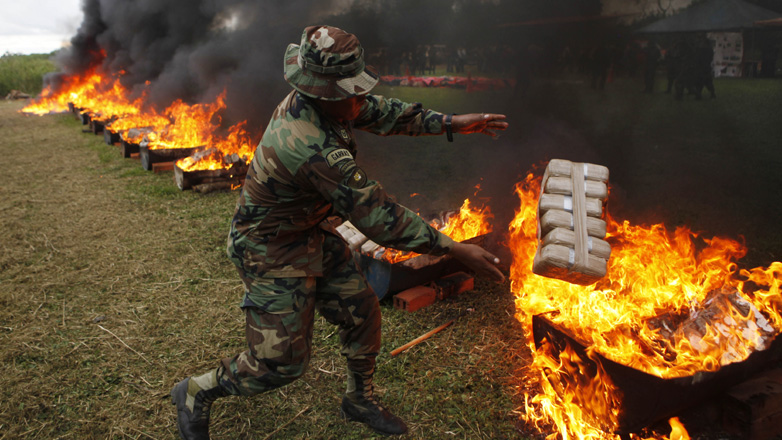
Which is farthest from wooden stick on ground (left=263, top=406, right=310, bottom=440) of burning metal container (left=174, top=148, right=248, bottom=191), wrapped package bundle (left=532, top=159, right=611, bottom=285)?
burning metal container (left=174, top=148, right=248, bottom=191)

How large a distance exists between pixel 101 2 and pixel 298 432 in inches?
879

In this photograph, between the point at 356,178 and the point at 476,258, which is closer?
the point at 356,178

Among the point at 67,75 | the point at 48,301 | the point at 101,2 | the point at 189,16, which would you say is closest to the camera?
the point at 48,301

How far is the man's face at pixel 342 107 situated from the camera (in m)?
2.45

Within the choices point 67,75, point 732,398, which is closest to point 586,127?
point 732,398

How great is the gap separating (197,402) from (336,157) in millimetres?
1685

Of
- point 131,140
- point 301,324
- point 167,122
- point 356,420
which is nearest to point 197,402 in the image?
point 301,324

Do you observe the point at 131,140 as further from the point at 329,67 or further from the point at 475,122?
the point at 329,67

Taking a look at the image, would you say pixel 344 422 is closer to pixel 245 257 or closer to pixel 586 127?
pixel 245 257

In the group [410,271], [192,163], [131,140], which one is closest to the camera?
[410,271]

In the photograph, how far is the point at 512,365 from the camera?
12.2ft

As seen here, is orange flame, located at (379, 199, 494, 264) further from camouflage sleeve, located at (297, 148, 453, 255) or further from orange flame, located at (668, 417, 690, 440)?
camouflage sleeve, located at (297, 148, 453, 255)

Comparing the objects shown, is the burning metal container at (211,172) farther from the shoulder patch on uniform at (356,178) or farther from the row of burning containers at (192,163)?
the shoulder patch on uniform at (356,178)

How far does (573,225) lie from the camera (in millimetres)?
3041
